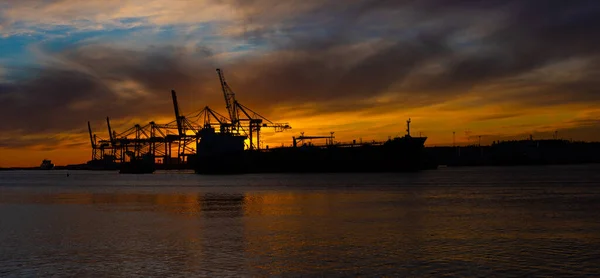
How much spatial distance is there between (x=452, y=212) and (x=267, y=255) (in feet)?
73.9

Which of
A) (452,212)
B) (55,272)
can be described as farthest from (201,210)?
(55,272)

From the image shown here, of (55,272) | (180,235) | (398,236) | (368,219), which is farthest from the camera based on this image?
(368,219)

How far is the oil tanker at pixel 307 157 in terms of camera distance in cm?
15025

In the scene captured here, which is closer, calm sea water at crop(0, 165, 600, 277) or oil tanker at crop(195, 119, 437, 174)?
calm sea water at crop(0, 165, 600, 277)

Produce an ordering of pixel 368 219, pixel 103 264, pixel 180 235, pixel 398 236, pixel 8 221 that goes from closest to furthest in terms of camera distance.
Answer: pixel 103 264 → pixel 398 236 → pixel 180 235 → pixel 368 219 → pixel 8 221

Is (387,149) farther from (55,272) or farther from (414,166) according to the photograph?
(55,272)

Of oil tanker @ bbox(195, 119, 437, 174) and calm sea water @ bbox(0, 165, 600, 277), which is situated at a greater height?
oil tanker @ bbox(195, 119, 437, 174)

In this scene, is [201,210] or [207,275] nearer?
[207,275]

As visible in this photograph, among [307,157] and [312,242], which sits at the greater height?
[307,157]

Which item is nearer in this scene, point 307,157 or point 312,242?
point 312,242

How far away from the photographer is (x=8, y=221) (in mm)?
42812

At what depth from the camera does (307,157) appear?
166 m

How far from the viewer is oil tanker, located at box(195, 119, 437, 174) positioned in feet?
493

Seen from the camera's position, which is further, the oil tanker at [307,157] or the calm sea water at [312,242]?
the oil tanker at [307,157]
